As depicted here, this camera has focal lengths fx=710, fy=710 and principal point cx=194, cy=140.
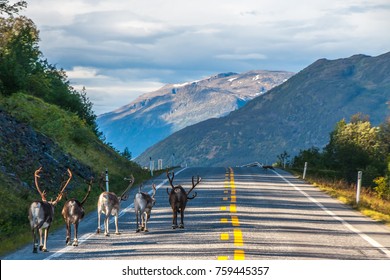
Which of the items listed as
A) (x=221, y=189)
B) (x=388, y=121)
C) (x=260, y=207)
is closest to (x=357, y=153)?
(x=388, y=121)

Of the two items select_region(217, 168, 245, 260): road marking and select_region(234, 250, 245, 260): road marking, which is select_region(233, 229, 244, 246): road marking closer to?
select_region(217, 168, 245, 260): road marking

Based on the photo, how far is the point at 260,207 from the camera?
75.7 feet

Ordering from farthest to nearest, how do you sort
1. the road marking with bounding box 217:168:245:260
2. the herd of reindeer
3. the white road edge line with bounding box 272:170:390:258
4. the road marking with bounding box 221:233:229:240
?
the road marking with bounding box 221:233:229:240 → the white road edge line with bounding box 272:170:390:258 → the herd of reindeer → the road marking with bounding box 217:168:245:260

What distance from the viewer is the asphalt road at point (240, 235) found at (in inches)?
527

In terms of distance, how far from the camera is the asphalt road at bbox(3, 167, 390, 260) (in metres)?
13.4

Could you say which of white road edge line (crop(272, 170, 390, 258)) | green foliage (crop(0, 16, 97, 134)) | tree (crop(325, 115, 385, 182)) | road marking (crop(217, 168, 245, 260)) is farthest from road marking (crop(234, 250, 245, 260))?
tree (crop(325, 115, 385, 182))

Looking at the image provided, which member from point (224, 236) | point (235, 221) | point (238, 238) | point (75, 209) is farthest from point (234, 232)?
point (75, 209)

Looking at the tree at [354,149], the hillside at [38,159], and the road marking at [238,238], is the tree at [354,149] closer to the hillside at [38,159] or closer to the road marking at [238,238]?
the hillside at [38,159]

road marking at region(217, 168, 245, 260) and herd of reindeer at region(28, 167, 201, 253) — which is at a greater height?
herd of reindeer at region(28, 167, 201, 253)

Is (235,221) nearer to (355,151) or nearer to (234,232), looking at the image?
(234,232)

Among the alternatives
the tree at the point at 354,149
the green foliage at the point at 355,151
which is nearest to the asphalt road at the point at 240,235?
the green foliage at the point at 355,151

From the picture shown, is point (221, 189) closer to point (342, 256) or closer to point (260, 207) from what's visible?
point (260, 207)

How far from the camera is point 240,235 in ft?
52.6

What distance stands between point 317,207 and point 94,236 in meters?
10.0
